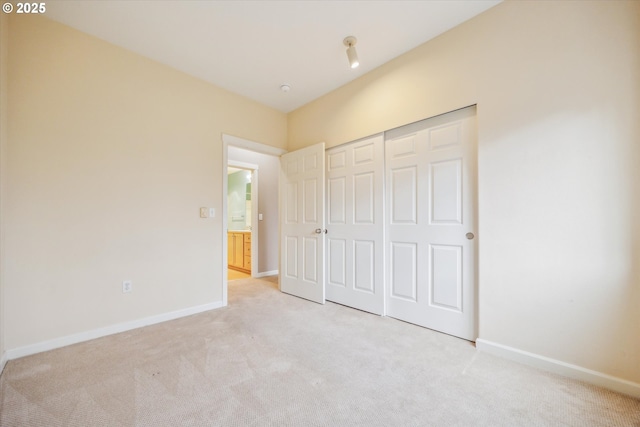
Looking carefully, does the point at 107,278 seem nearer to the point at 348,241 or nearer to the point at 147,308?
the point at 147,308

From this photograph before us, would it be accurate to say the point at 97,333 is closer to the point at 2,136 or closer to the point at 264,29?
the point at 2,136

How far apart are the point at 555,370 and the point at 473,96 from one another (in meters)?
2.07

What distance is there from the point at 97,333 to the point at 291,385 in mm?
1914

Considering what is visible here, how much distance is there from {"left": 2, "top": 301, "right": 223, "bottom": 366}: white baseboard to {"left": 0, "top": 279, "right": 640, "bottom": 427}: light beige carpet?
0.29 feet

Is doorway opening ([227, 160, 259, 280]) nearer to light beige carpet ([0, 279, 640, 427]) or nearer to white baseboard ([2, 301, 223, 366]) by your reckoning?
white baseboard ([2, 301, 223, 366])

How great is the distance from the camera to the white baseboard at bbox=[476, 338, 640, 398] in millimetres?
1491

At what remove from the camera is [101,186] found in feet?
7.53

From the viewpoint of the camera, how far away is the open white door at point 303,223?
3.23 meters

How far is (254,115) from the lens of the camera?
11.4 feet

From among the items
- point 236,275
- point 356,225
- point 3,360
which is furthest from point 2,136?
point 236,275

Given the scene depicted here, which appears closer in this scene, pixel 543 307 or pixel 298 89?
pixel 543 307

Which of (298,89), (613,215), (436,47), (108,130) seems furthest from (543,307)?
(108,130)

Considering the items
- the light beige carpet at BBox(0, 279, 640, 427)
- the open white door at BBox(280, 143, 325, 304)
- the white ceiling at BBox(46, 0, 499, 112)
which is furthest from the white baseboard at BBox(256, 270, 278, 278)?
the white ceiling at BBox(46, 0, 499, 112)

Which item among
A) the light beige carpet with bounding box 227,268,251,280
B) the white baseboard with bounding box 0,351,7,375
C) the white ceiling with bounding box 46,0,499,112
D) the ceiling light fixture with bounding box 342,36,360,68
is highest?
the white ceiling with bounding box 46,0,499,112
